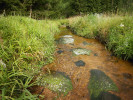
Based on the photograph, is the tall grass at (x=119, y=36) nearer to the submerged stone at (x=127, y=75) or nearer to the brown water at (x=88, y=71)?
the brown water at (x=88, y=71)

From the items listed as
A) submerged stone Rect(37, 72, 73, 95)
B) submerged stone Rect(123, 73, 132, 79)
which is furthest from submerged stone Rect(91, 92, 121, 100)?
submerged stone Rect(123, 73, 132, 79)

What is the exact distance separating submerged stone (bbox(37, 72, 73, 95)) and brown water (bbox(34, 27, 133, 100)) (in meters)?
0.08

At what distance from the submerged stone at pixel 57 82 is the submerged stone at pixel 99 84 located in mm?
416

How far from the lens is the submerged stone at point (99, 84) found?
152 cm

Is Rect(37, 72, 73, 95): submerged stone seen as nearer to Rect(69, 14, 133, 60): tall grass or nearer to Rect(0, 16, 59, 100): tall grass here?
Rect(0, 16, 59, 100): tall grass

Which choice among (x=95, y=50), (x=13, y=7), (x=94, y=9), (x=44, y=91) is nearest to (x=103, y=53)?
(x=95, y=50)

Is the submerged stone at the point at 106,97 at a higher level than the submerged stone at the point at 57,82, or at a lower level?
lower

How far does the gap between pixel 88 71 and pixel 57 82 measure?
802mm

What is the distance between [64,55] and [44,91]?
55.0 inches

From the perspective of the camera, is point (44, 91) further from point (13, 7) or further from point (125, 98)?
point (13, 7)

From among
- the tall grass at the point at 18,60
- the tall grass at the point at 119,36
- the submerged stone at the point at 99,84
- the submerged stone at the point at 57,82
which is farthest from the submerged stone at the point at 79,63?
the tall grass at the point at 119,36

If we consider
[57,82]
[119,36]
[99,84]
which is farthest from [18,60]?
[119,36]

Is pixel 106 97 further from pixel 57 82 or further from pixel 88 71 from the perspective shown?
pixel 57 82

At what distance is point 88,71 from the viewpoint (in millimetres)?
2023
